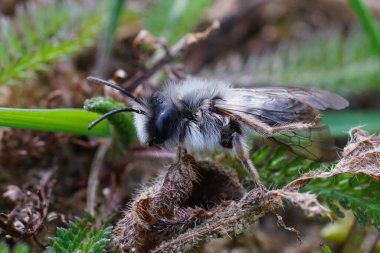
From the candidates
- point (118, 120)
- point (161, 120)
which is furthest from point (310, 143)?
point (118, 120)

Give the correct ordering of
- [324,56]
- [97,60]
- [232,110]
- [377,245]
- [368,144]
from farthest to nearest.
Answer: [324,56] → [97,60] → [377,245] → [232,110] → [368,144]

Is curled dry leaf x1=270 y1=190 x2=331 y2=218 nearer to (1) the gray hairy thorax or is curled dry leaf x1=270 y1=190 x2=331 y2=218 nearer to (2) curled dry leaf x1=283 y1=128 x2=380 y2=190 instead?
(2) curled dry leaf x1=283 y1=128 x2=380 y2=190

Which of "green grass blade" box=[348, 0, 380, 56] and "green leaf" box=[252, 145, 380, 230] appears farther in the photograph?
"green grass blade" box=[348, 0, 380, 56]

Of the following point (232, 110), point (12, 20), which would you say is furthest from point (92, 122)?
point (12, 20)

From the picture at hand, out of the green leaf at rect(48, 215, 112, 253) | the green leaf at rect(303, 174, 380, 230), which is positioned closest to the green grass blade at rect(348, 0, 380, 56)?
the green leaf at rect(303, 174, 380, 230)

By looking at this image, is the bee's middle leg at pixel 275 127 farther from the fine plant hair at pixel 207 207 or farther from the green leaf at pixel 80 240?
the green leaf at pixel 80 240

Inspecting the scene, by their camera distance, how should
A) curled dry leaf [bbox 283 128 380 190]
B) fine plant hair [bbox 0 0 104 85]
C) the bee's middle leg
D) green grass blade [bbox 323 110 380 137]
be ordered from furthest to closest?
green grass blade [bbox 323 110 380 137], fine plant hair [bbox 0 0 104 85], the bee's middle leg, curled dry leaf [bbox 283 128 380 190]

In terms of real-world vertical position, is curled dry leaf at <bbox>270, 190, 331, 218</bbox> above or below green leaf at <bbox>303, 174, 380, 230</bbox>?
above

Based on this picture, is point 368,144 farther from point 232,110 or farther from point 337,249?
point 337,249
